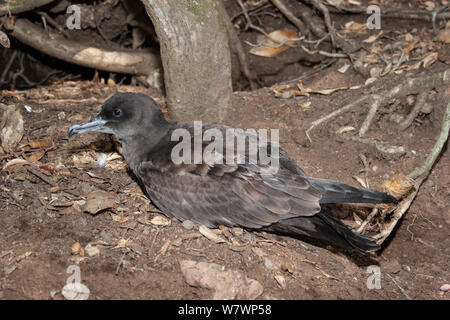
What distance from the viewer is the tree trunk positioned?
185 inches

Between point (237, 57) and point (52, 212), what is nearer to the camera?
point (52, 212)

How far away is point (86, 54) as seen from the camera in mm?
6039

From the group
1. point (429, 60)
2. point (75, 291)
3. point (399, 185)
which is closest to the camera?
point (75, 291)

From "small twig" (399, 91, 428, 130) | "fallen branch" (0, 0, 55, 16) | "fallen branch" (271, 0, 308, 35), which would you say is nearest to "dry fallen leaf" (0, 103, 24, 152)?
"fallen branch" (0, 0, 55, 16)

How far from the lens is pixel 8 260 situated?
3451 mm

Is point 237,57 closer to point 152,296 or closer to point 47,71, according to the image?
point 47,71

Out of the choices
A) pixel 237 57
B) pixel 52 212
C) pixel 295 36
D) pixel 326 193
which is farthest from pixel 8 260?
pixel 295 36

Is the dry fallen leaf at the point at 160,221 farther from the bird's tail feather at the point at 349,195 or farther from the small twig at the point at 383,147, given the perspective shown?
the small twig at the point at 383,147

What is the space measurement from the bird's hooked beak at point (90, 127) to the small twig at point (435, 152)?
110 inches

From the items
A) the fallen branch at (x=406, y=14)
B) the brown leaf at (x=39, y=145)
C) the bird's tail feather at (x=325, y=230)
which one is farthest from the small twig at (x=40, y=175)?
the fallen branch at (x=406, y=14)

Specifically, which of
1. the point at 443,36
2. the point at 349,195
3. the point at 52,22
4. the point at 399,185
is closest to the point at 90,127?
the point at 349,195

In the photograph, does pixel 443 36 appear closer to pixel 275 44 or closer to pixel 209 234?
pixel 275 44

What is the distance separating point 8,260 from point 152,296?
1028mm

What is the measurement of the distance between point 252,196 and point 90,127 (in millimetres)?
1515
